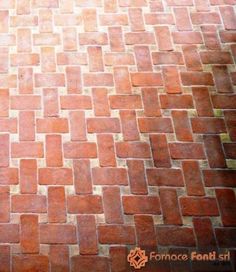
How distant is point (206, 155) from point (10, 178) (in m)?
1.12

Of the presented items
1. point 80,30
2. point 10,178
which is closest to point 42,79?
point 80,30

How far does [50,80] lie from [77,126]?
1.25ft

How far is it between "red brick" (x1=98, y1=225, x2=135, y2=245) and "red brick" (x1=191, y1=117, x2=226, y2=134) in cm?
73

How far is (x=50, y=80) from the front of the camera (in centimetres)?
244

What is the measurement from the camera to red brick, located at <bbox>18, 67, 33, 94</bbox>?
2.39 m

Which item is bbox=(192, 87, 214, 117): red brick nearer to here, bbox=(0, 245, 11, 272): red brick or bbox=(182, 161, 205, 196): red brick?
bbox=(182, 161, 205, 196): red brick

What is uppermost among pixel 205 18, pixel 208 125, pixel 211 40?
pixel 205 18

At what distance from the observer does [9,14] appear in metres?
2.70

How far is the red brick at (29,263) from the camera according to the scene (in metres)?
1.90

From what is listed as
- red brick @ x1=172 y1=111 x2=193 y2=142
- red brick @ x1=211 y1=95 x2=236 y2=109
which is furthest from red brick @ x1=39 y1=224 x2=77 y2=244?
red brick @ x1=211 y1=95 x2=236 y2=109

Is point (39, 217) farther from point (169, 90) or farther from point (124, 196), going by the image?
point (169, 90)

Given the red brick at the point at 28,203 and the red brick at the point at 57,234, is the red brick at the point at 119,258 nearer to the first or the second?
the red brick at the point at 57,234

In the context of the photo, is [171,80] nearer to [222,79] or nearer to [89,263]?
[222,79]

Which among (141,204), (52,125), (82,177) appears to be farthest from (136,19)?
(141,204)
